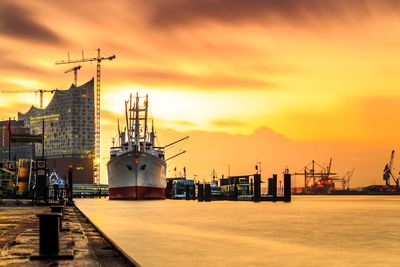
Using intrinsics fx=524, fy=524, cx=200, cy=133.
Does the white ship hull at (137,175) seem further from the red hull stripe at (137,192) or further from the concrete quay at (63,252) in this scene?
the concrete quay at (63,252)

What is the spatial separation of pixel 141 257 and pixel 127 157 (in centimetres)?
9210

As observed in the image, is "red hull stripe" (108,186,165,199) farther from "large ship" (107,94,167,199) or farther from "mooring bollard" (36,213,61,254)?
"mooring bollard" (36,213,61,254)

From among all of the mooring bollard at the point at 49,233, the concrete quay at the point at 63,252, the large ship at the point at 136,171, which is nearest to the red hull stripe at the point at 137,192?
the large ship at the point at 136,171

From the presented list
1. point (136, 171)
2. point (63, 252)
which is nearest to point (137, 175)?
point (136, 171)

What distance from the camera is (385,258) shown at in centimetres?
2156

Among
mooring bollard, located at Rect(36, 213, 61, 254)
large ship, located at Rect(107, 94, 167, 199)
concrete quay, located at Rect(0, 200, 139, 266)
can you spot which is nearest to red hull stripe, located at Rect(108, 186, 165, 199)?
large ship, located at Rect(107, 94, 167, 199)

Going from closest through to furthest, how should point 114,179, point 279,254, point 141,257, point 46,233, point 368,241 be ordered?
point 46,233 → point 141,257 → point 279,254 → point 368,241 → point 114,179

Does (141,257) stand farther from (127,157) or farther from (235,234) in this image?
(127,157)

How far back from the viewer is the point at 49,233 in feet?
45.3

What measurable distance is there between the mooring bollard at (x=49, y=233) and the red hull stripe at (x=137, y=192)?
96.9 meters

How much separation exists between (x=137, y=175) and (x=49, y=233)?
318 feet

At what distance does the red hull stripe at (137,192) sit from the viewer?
111 m

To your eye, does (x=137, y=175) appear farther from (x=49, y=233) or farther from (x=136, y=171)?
(x=49, y=233)

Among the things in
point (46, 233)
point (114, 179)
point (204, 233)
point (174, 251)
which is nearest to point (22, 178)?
point (114, 179)
